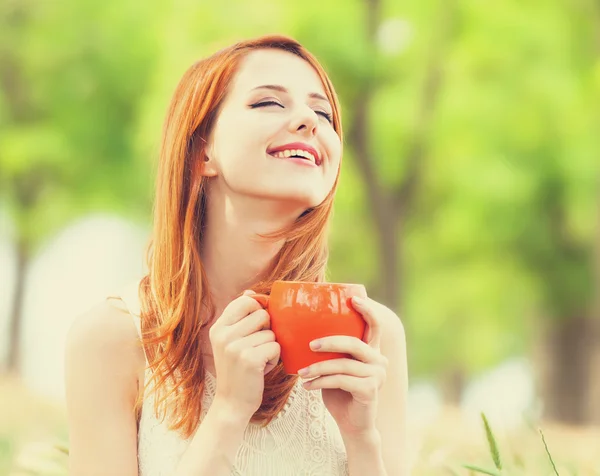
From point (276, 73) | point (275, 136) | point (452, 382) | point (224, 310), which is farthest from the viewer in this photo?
point (452, 382)

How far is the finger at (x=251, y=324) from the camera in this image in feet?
6.19

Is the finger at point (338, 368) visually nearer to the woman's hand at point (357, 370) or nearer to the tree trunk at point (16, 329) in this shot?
the woman's hand at point (357, 370)

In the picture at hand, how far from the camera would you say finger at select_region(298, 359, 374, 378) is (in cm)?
188

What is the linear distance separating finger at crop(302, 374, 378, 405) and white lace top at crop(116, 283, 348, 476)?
0.35 meters

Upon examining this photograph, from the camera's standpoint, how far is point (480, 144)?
34.0 feet

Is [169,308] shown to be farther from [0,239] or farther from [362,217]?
[0,239]

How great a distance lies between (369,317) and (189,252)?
0.55 metres

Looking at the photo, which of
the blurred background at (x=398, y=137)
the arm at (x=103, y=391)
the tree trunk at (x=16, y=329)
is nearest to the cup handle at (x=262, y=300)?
the arm at (x=103, y=391)

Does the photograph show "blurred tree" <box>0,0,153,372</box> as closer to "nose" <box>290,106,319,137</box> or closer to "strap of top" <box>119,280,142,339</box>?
"strap of top" <box>119,280,142,339</box>

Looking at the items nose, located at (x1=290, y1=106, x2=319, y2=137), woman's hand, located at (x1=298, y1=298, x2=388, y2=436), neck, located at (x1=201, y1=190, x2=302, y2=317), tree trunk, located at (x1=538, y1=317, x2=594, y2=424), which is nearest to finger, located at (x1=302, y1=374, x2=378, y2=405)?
woman's hand, located at (x1=298, y1=298, x2=388, y2=436)

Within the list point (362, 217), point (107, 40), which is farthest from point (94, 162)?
point (362, 217)

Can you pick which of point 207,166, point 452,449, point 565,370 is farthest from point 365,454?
point 565,370

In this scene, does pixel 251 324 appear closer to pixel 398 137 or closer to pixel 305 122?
pixel 305 122

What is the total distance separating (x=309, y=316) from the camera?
74.4 inches
